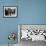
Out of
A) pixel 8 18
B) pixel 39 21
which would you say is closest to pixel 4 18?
pixel 8 18

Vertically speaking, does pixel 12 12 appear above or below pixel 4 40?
above

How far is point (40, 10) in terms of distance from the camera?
4.58 m

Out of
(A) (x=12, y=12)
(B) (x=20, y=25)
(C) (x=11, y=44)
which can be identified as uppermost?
(A) (x=12, y=12)

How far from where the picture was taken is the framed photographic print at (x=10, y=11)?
4531mm

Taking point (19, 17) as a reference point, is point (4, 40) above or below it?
below

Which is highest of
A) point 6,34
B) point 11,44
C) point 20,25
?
point 20,25

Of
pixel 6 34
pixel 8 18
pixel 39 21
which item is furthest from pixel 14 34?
pixel 39 21

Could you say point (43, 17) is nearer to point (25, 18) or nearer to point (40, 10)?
point (40, 10)

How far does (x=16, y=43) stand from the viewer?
4.45m

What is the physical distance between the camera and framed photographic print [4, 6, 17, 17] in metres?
4.53

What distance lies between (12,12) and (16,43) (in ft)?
3.39

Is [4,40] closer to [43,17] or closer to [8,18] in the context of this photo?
[8,18]

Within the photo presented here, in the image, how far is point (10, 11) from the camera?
179 inches

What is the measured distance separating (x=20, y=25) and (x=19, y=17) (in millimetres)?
280
